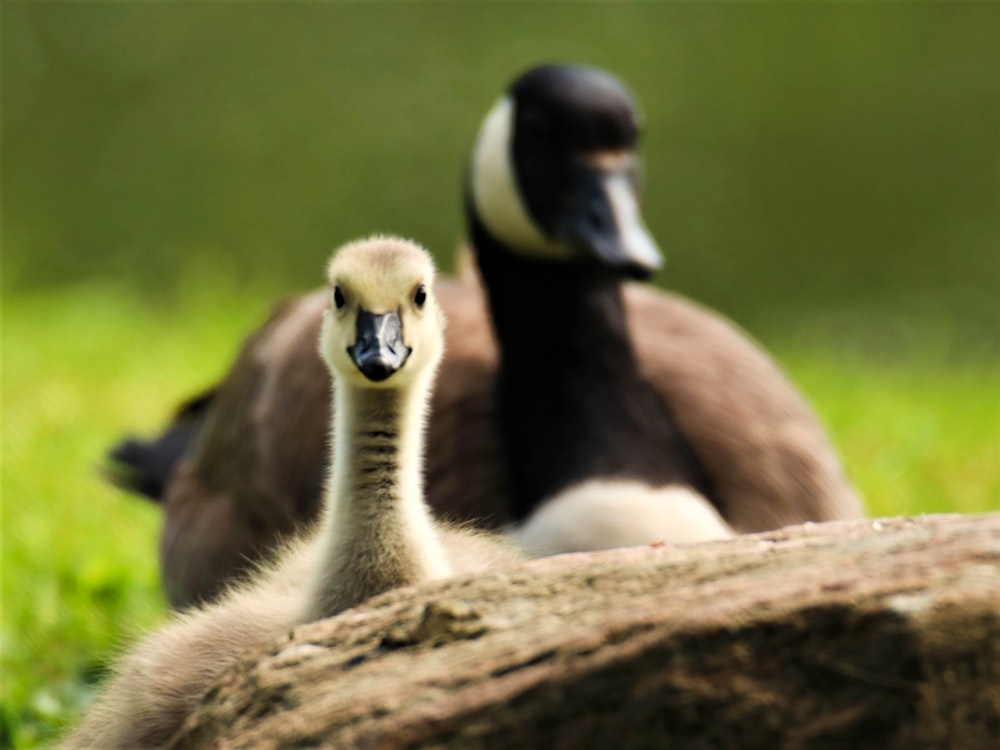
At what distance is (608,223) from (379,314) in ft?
5.29

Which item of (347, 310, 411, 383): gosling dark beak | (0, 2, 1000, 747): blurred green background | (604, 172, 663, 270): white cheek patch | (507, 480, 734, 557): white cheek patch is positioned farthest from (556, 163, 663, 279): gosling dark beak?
(0, 2, 1000, 747): blurred green background

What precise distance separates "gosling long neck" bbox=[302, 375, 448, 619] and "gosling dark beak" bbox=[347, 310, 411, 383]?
0.37ft

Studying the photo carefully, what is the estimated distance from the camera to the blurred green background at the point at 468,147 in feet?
36.2

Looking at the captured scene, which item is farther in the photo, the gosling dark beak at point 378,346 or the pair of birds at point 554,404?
the pair of birds at point 554,404

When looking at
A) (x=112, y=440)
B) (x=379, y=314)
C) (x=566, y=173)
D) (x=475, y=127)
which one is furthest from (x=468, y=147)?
(x=379, y=314)

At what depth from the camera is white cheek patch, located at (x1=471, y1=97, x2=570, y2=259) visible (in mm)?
4277

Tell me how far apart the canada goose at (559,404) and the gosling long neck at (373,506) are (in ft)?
3.80

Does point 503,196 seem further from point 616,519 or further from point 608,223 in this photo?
point 616,519

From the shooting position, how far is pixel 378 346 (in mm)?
2338

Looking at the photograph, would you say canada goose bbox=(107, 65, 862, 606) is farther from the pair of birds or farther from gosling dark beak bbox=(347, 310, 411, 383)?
gosling dark beak bbox=(347, 310, 411, 383)

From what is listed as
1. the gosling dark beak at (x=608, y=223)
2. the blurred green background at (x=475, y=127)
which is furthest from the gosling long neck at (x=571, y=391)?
the blurred green background at (x=475, y=127)

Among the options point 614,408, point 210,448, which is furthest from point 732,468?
point 210,448

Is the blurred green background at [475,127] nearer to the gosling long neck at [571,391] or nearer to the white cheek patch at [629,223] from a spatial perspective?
the gosling long neck at [571,391]

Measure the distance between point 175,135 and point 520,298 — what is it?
→ 9.57 metres
